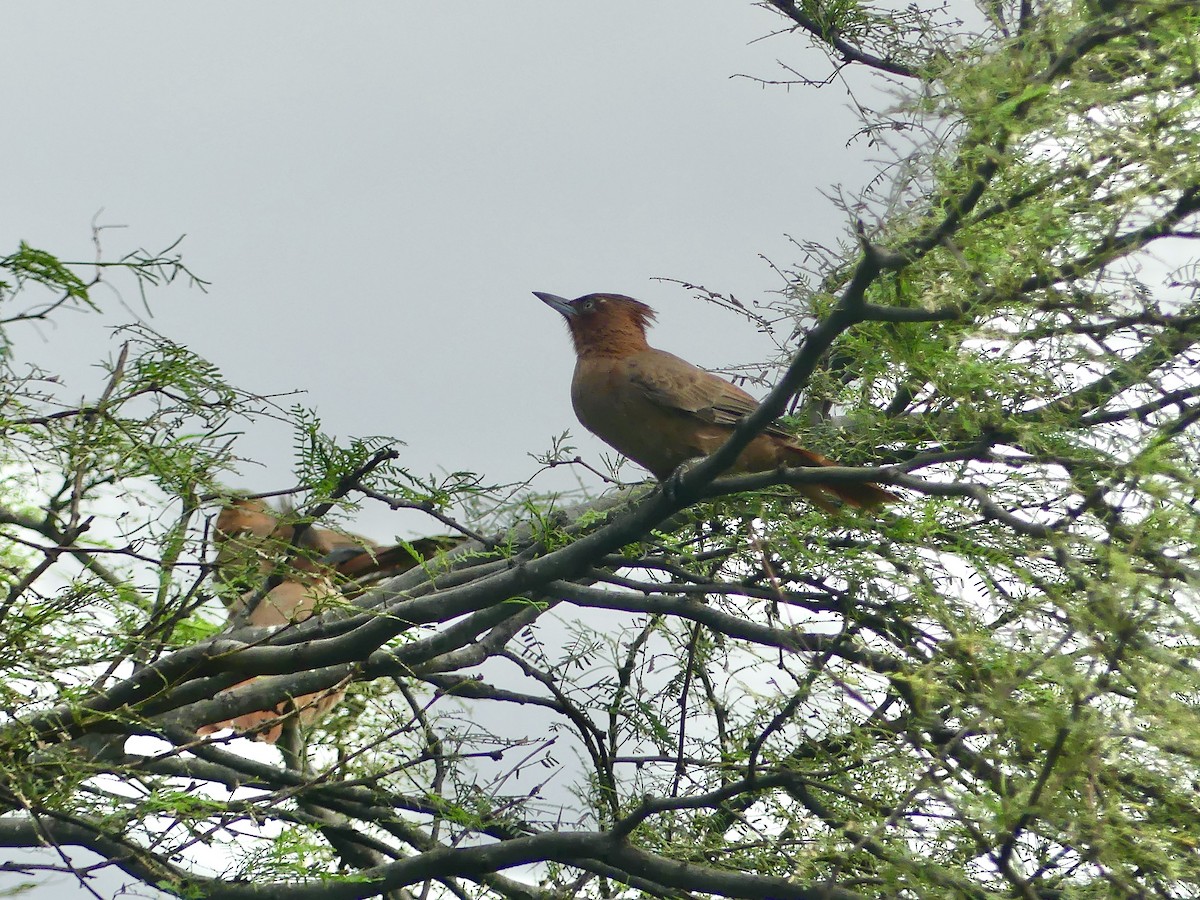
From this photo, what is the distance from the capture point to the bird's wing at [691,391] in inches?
210

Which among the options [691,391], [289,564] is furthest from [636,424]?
[289,564]

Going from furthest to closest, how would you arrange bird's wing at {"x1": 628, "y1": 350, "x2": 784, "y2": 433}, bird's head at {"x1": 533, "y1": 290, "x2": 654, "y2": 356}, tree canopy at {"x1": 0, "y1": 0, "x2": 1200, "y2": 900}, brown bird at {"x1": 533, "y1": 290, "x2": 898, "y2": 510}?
bird's head at {"x1": 533, "y1": 290, "x2": 654, "y2": 356}, bird's wing at {"x1": 628, "y1": 350, "x2": 784, "y2": 433}, brown bird at {"x1": 533, "y1": 290, "x2": 898, "y2": 510}, tree canopy at {"x1": 0, "y1": 0, "x2": 1200, "y2": 900}

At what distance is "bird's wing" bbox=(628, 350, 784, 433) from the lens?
5330mm

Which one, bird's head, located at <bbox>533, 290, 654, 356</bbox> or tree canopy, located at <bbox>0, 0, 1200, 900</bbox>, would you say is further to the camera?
bird's head, located at <bbox>533, 290, 654, 356</bbox>

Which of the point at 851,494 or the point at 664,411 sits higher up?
the point at 664,411

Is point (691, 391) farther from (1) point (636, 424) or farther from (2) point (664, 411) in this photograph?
(1) point (636, 424)

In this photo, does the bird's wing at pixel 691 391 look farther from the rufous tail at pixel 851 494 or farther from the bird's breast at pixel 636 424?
the rufous tail at pixel 851 494

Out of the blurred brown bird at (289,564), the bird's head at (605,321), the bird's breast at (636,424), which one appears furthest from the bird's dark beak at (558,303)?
the blurred brown bird at (289,564)

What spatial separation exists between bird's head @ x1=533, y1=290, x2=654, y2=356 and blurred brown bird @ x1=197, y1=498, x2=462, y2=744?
141 centimetres

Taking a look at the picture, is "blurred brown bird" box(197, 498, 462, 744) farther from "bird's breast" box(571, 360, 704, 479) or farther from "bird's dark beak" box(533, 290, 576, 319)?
"bird's dark beak" box(533, 290, 576, 319)

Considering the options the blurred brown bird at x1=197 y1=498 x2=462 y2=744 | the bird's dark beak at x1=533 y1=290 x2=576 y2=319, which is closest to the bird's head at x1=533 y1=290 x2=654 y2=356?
the bird's dark beak at x1=533 y1=290 x2=576 y2=319

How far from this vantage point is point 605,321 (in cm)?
629

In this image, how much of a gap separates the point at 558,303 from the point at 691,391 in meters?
1.40

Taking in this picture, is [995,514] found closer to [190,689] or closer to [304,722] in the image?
[190,689]
